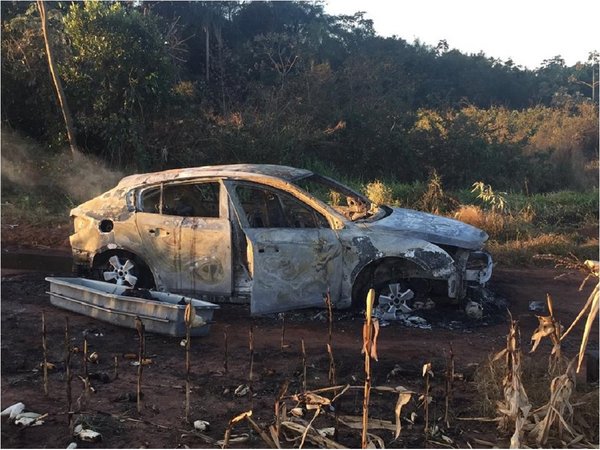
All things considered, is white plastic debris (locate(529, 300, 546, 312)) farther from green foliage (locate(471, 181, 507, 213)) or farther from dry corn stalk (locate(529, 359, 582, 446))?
green foliage (locate(471, 181, 507, 213))

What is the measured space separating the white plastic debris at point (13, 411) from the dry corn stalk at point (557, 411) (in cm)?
329

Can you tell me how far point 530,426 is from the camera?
3982 millimetres

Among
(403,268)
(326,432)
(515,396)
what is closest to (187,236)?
(403,268)

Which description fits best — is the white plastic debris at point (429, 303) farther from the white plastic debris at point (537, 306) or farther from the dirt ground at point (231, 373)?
the white plastic debris at point (537, 306)

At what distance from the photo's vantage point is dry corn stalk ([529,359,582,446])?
389 centimetres

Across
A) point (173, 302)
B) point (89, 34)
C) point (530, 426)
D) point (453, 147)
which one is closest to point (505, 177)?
point (453, 147)

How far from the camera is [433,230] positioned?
6.81m

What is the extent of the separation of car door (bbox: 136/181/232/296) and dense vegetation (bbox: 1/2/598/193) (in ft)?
30.8

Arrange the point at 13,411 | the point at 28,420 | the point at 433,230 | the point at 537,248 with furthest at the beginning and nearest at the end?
the point at 537,248, the point at 433,230, the point at 13,411, the point at 28,420

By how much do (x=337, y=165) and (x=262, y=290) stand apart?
45.4ft

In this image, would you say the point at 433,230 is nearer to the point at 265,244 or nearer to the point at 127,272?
the point at 265,244

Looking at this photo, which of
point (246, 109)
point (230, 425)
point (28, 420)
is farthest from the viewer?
point (246, 109)

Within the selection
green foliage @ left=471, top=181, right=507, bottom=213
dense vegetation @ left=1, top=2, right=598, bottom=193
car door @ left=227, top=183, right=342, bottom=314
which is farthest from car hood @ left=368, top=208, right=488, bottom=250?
dense vegetation @ left=1, top=2, right=598, bottom=193

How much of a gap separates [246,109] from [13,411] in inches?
644
